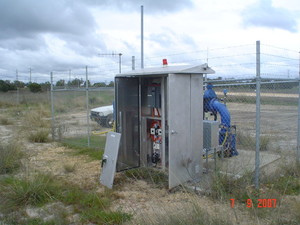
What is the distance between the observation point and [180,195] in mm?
5324

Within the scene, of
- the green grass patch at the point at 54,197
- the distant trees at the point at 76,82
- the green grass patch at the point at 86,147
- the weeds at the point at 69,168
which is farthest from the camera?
the distant trees at the point at 76,82

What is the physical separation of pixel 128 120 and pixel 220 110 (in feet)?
7.37

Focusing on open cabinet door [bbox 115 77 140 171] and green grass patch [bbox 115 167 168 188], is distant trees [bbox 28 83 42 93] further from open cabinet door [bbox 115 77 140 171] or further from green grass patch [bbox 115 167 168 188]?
green grass patch [bbox 115 167 168 188]

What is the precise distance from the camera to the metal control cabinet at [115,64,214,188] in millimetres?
5469

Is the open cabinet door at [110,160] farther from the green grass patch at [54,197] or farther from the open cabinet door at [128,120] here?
the open cabinet door at [128,120]

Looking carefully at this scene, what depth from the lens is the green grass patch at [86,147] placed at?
28.4 ft

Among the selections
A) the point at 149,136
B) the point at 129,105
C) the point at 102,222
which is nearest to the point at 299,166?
the point at 149,136

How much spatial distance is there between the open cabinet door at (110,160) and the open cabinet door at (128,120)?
44cm

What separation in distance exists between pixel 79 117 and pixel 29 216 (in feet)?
31.4

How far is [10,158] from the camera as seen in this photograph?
24.3ft

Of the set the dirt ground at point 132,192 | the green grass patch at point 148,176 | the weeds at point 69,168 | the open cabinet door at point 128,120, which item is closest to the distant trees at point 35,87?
the dirt ground at point 132,192

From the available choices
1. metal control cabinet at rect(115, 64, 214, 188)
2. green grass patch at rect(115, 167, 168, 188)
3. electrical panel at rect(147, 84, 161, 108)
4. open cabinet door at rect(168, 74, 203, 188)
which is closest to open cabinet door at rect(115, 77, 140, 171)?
metal control cabinet at rect(115, 64, 214, 188)

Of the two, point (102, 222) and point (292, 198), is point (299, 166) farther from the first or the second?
point (102, 222)

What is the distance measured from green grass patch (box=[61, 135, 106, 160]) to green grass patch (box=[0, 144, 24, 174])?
177 centimetres
